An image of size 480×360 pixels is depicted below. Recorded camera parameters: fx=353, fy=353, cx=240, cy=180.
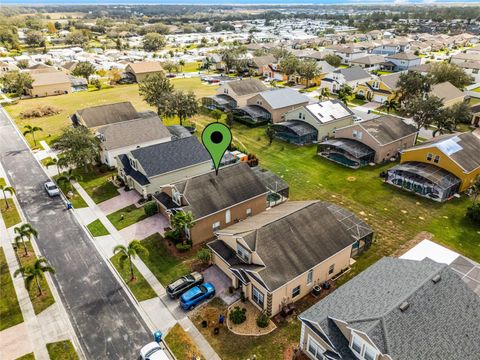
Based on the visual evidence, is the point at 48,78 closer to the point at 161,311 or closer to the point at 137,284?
the point at 137,284

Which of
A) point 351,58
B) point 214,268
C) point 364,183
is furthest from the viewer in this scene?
point 351,58

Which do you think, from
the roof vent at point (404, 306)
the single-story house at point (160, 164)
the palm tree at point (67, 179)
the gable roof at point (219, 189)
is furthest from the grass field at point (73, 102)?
the roof vent at point (404, 306)

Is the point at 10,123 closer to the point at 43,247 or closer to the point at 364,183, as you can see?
the point at 43,247

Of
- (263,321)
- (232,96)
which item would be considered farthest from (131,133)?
(263,321)

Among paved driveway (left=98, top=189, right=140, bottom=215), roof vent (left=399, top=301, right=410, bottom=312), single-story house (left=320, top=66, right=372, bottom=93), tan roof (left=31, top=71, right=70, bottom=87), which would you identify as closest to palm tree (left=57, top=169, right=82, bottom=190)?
paved driveway (left=98, top=189, right=140, bottom=215)

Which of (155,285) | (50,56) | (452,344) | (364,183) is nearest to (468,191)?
(364,183)

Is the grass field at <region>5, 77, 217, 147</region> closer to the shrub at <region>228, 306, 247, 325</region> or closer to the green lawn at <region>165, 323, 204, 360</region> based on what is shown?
the green lawn at <region>165, 323, 204, 360</region>
